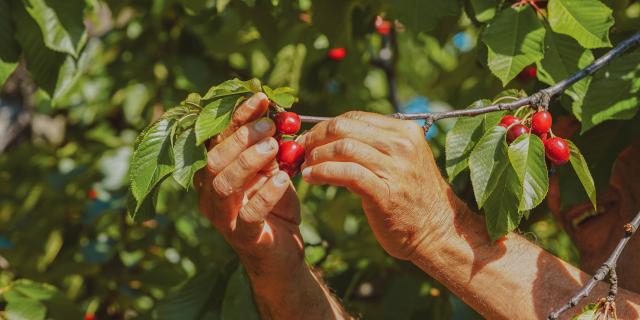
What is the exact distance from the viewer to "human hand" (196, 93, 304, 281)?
5.45ft

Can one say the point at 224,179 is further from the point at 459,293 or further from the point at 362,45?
the point at 362,45

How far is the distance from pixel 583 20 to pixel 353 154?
0.67 m

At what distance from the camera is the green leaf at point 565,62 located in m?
1.93

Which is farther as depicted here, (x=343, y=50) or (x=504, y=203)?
(x=343, y=50)

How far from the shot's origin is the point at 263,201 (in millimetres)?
1742

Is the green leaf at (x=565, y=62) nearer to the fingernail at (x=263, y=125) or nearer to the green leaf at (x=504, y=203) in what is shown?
the green leaf at (x=504, y=203)

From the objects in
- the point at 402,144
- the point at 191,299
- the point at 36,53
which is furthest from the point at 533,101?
the point at 36,53

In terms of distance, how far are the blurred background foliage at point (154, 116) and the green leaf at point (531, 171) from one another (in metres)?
0.54

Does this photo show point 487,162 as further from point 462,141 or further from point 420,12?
point 420,12

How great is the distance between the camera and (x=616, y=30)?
2.20 m

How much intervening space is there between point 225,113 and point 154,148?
0.53 feet

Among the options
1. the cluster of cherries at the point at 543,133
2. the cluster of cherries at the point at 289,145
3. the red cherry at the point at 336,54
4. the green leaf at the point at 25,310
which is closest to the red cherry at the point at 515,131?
the cluster of cherries at the point at 543,133

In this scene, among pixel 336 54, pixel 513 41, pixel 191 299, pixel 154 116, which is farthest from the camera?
pixel 154 116

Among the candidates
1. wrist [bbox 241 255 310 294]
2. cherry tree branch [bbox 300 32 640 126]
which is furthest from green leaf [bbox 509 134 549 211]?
wrist [bbox 241 255 310 294]
